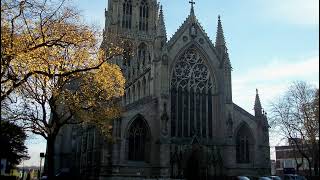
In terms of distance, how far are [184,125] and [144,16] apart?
36.5 metres

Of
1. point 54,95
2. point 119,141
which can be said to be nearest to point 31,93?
point 54,95

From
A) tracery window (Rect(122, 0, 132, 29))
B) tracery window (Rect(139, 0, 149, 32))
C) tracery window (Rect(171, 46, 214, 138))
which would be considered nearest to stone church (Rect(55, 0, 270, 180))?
tracery window (Rect(171, 46, 214, 138))

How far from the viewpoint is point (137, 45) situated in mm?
71312

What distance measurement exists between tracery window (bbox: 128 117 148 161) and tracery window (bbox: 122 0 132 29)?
112ft

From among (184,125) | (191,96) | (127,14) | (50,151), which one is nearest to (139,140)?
(184,125)

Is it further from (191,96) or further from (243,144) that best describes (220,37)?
(243,144)

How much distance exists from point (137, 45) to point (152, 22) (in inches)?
293

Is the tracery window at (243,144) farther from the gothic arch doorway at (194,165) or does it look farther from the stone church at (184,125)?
the gothic arch doorway at (194,165)

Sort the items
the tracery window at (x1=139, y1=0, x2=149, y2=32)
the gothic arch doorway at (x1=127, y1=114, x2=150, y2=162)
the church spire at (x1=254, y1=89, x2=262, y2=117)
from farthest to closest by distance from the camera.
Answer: the tracery window at (x1=139, y1=0, x2=149, y2=32) → the church spire at (x1=254, y1=89, x2=262, y2=117) → the gothic arch doorway at (x1=127, y1=114, x2=150, y2=162)

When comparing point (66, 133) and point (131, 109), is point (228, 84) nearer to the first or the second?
point (131, 109)

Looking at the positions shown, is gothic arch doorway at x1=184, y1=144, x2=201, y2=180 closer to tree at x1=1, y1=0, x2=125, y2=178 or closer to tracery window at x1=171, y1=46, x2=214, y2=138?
tracery window at x1=171, y1=46, x2=214, y2=138

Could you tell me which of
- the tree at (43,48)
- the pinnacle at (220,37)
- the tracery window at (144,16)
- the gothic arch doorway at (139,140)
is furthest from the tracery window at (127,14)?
the tree at (43,48)

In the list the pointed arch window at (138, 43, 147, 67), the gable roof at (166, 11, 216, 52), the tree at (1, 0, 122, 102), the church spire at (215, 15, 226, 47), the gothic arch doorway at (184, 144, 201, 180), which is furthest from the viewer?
the pointed arch window at (138, 43, 147, 67)

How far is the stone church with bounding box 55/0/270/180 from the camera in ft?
139
